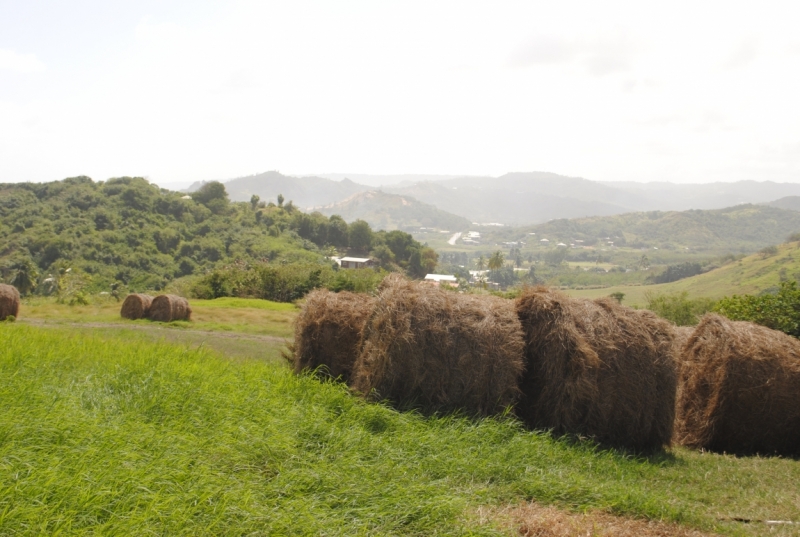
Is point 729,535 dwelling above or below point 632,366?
below

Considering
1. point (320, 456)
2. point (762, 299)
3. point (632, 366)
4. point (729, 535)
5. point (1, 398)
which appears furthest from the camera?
point (762, 299)

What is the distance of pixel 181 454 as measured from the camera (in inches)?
213

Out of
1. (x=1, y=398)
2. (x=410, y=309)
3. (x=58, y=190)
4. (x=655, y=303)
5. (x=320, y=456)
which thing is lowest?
(x=655, y=303)

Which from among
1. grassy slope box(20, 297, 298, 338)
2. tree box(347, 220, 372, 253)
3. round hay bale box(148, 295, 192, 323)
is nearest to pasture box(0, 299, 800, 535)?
grassy slope box(20, 297, 298, 338)

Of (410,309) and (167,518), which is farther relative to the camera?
(410,309)

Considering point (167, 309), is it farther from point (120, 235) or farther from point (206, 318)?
point (120, 235)

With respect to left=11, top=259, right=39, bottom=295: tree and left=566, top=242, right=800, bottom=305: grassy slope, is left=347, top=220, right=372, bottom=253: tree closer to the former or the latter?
left=566, top=242, right=800, bottom=305: grassy slope

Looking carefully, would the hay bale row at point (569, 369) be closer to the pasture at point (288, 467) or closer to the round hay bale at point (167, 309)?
the pasture at point (288, 467)

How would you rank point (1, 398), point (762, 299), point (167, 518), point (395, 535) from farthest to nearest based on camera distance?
point (762, 299) → point (1, 398) → point (395, 535) → point (167, 518)

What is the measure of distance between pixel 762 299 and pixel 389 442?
1265cm

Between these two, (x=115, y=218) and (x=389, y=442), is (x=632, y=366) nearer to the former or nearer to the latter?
(x=389, y=442)

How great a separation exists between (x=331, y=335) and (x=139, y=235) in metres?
78.0

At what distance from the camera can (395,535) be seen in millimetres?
4609

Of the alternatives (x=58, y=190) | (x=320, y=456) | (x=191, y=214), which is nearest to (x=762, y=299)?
(x=320, y=456)
